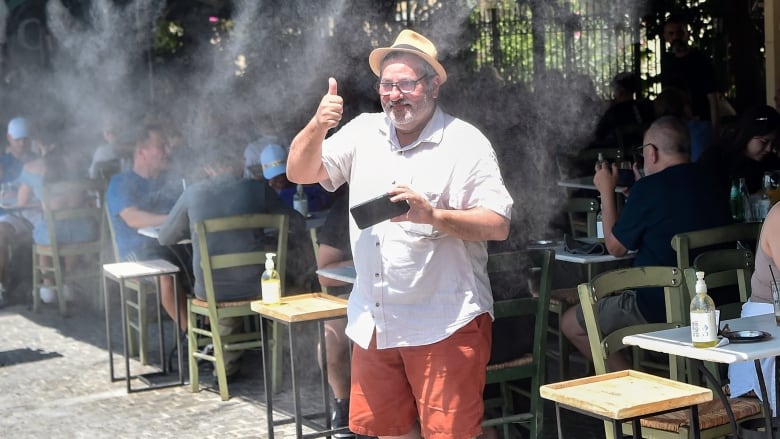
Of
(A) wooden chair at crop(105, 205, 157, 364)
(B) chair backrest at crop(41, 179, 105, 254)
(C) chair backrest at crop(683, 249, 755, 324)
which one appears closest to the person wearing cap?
(C) chair backrest at crop(683, 249, 755, 324)

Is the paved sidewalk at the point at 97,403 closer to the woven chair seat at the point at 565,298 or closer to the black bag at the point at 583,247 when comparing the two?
the woven chair seat at the point at 565,298

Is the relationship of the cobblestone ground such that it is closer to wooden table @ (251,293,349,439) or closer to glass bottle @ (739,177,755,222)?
wooden table @ (251,293,349,439)

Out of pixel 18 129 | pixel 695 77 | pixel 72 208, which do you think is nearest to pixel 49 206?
pixel 72 208

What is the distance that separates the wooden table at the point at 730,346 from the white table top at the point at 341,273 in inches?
65.1

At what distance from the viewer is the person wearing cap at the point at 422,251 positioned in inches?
142

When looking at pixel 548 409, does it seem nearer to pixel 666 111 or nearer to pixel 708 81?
pixel 666 111

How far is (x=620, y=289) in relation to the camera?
399 cm

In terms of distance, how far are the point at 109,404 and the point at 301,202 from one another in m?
1.84

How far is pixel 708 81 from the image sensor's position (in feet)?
30.1

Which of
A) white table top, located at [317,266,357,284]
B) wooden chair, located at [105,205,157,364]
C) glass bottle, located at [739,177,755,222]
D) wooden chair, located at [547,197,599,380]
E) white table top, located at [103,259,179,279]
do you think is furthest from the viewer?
wooden chair, located at [105,205,157,364]

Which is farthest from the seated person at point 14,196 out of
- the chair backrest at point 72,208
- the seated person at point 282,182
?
the seated person at point 282,182

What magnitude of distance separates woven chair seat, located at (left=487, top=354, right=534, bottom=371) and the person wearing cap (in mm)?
718

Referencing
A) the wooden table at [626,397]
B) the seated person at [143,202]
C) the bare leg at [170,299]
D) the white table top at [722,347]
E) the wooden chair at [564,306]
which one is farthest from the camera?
the seated person at [143,202]

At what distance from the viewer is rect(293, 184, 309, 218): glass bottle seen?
24.0ft
